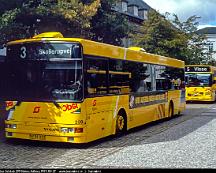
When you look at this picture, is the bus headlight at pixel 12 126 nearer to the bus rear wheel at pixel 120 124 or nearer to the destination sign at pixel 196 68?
the bus rear wheel at pixel 120 124

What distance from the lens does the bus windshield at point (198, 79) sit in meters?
33.0

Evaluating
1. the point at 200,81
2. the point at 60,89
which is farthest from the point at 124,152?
the point at 200,81

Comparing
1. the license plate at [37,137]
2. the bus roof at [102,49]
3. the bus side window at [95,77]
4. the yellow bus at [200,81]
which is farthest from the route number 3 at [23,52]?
the yellow bus at [200,81]

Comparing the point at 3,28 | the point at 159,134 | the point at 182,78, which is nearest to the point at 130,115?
the point at 159,134

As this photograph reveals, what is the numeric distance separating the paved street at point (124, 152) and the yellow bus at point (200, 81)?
19401 mm

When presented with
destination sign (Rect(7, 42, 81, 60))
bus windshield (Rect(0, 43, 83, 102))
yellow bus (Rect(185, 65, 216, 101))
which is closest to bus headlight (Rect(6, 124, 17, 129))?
bus windshield (Rect(0, 43, 83, 102))

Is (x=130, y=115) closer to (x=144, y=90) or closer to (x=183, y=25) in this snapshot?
(x=144, y=90)

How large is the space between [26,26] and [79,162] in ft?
24.2

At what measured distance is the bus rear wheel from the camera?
1308 centimetres

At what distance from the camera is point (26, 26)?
1504cm

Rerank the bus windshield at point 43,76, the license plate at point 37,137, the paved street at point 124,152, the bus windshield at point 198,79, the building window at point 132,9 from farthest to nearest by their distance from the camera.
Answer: the building window at point 132,9
the bus windshield at point 198,79
the license plate at point 37,137
the bus windshield at point 43,76
the paved street at point 124,152

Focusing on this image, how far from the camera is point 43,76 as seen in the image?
11.1m

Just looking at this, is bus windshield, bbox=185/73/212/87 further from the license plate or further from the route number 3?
the license plate

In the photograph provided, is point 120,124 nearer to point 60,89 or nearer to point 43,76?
point 60,89
